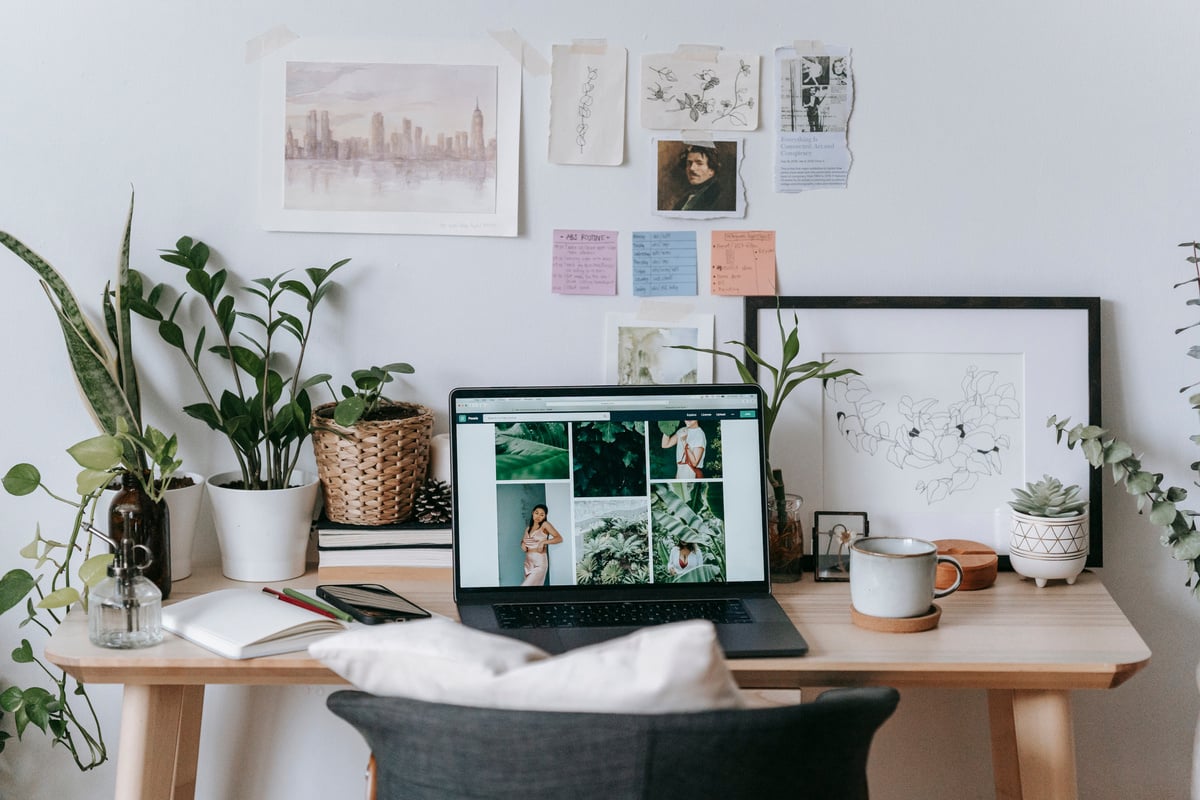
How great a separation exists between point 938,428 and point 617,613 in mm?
598

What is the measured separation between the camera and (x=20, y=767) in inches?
66.9

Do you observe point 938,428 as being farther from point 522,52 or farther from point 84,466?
point 84,466

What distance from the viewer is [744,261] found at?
163cm

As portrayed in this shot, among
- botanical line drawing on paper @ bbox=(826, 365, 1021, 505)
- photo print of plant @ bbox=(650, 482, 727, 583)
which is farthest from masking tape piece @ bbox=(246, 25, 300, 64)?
botanical line drawing on paper @ bbox=(826, 365, 1021, 505)

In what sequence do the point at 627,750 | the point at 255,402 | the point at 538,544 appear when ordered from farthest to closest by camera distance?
the point at 255,402 < the point at 538,544 < the point at 627,750

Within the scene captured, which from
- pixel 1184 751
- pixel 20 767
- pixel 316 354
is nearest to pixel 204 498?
pixel 316 354

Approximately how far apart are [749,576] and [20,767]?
1.20 meters

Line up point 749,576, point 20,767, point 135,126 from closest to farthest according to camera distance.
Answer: point 749,576 → point 135,126 → point 20,767

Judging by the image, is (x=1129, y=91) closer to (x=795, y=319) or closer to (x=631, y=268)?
(x=795, y=319)

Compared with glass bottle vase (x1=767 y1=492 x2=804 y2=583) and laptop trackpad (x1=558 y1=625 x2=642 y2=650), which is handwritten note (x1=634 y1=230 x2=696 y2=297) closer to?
glass bottle vase (x1=767 y1=492 x2=804 y2=583)

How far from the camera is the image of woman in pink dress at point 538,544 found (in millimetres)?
1454

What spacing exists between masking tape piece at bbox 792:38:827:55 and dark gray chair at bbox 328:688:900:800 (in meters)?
1.03

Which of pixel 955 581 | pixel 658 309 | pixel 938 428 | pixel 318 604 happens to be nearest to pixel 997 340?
pixel 938 428

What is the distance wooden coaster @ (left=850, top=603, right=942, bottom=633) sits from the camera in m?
1.32
